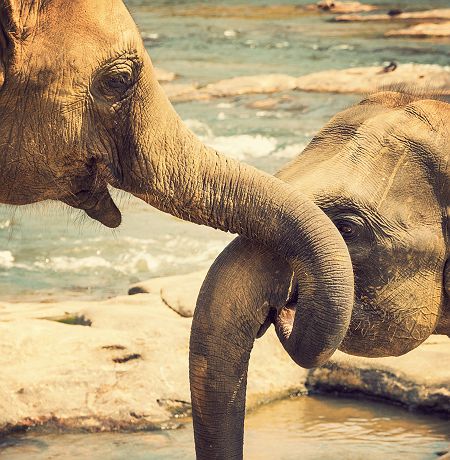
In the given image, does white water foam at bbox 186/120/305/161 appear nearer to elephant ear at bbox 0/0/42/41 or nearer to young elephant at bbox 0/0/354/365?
young elephant at bbox 0/0/354/365

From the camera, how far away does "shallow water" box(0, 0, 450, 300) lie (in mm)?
11008

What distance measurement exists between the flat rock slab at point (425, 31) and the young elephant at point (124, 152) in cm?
2255

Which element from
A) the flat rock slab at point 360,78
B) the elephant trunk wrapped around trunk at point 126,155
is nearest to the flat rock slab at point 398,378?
the elephant trunk wrapped around trunk at point 126,155

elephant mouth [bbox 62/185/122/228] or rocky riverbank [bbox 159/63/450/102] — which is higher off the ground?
→ rocky riverbank [bbox 159/63/450/102]

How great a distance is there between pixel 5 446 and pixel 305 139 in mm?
10711

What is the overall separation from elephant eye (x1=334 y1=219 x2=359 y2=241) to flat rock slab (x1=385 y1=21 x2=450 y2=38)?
72.0 feet

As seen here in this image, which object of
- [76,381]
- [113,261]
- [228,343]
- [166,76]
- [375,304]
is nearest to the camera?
[228,343]

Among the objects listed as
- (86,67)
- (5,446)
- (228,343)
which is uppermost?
(86,67)

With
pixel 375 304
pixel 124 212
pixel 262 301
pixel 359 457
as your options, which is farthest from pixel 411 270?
pixel 124 212

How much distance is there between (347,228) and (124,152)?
0.95m

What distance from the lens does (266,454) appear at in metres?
6.41

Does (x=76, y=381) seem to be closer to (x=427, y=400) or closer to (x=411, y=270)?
(x=427, y=400)

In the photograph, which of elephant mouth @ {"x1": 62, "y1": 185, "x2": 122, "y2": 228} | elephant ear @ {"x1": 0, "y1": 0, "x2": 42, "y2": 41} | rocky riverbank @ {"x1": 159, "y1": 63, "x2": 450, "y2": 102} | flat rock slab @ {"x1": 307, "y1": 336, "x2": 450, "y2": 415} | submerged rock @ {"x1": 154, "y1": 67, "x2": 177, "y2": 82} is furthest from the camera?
submerged rock @ {"x1": 154, "y1": 67, "x2": 177, "y2": 82}

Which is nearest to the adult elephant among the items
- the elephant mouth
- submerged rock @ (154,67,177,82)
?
the elephant mouth
